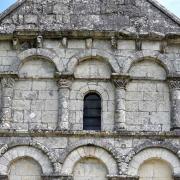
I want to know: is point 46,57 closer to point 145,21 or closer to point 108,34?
point 108,34

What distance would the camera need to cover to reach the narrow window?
1343 cm

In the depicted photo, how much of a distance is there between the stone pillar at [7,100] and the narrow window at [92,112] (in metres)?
1.78

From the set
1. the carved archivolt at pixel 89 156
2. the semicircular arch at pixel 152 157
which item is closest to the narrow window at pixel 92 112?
the carved archivolt at pixel 89 156

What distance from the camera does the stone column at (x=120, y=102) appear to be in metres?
13.2

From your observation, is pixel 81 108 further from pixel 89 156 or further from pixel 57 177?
pixel 57 177

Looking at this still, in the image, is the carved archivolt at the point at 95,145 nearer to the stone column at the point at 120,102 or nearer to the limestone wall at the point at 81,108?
the limestone wall at the point at 81,108

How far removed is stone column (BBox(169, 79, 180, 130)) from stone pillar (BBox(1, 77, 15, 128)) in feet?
12.5

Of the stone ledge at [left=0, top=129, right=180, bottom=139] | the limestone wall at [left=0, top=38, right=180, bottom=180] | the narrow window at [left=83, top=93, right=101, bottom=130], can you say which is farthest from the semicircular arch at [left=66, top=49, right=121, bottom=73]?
the stone ledge at [left=0, top=129, right=180, bottom=139]

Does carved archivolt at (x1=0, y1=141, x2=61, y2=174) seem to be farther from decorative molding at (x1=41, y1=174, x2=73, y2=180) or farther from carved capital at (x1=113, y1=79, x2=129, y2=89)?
carved capital at (x1=113, y1=79, x2=129, y2=89)

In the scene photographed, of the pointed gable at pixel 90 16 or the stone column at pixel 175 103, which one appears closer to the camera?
the stone column at pixel 175 103

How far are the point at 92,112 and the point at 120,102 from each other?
0.72m

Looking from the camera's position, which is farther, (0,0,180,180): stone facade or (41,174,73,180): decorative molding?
(0,0,180,180): stone facade

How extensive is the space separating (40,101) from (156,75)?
115 inches

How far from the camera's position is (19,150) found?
1288 centimetres
